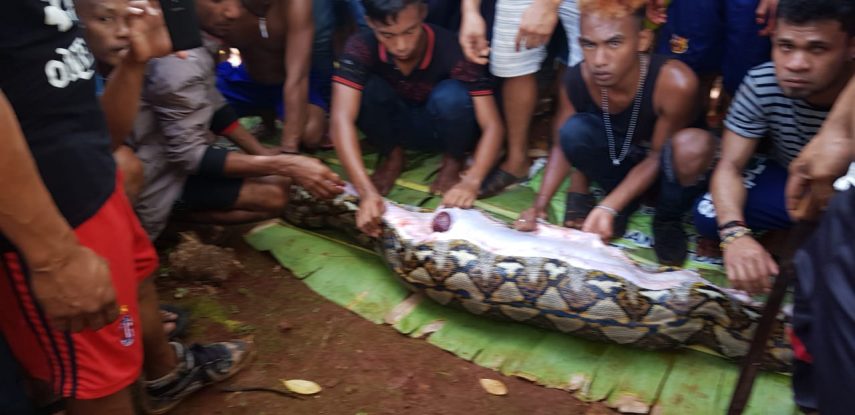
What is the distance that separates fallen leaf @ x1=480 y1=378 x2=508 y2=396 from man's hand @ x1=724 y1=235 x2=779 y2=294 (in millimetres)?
1029

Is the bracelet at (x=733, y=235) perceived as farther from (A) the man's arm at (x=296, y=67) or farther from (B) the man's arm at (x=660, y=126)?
(A) the man's arm at (x=296, y=67)

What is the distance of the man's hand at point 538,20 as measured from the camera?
11.2ft

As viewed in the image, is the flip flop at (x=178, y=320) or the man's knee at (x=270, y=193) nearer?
the flip flop at (x=178, y=320)

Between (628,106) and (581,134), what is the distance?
0.28 metres

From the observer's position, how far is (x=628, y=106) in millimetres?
3482

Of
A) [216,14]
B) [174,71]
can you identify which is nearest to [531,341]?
[174,71]

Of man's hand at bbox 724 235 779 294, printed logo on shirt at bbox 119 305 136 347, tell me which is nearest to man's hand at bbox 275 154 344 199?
printed logo on shirt at bbox 119 305 136 347

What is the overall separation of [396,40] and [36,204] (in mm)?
2460

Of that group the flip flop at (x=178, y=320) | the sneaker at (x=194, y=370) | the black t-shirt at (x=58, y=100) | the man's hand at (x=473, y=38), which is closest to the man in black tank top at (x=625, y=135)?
the man's hand at (x=473, y=38)

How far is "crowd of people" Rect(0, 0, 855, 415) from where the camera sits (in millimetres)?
1596

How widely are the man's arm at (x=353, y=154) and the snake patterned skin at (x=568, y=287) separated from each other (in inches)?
6.3

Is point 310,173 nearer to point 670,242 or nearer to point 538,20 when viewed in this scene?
point 538,20

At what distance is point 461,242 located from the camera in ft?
10.1

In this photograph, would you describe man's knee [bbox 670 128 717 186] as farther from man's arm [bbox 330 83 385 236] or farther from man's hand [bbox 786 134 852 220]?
man's arm [bbox 330 83 385 236]
